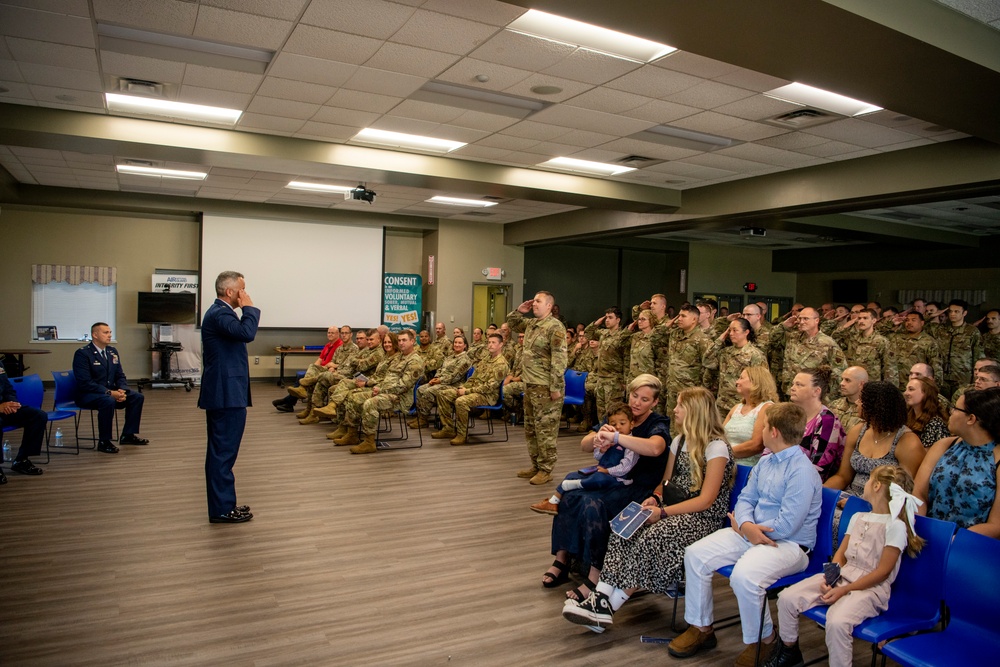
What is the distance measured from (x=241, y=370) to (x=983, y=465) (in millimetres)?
4465

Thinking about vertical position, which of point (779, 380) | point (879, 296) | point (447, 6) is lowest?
point (779, 380)

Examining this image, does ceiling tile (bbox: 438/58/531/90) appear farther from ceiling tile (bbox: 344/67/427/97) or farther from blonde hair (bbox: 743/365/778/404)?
blonde hair (bbox: 743/365/778/404)

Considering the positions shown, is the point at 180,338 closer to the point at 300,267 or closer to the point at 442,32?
the point at 300,267

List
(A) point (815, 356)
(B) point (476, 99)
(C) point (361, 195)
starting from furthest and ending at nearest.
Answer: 1. (C) point (361, 195)
2. (A) point (815, 356)
3. (B) point (476, 99)

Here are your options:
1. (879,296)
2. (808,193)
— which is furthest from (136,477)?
(879,296)

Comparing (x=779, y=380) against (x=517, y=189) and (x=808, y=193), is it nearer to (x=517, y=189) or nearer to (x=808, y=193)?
(x=808, y=193)

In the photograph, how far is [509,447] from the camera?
817 centimetres

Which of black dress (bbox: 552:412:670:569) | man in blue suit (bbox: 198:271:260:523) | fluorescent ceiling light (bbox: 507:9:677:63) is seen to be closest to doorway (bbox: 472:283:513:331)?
man in blue suit (bbox: 198:271:260:523)

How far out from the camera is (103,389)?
24.2 feet

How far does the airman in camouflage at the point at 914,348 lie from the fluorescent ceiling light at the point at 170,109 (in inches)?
316

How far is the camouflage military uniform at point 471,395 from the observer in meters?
8.31

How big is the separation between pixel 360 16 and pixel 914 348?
7.55 metres

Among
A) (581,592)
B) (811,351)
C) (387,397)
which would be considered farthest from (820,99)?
(387,397)

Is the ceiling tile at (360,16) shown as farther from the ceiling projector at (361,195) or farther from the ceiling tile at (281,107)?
the ceiling projector at (361,195)
